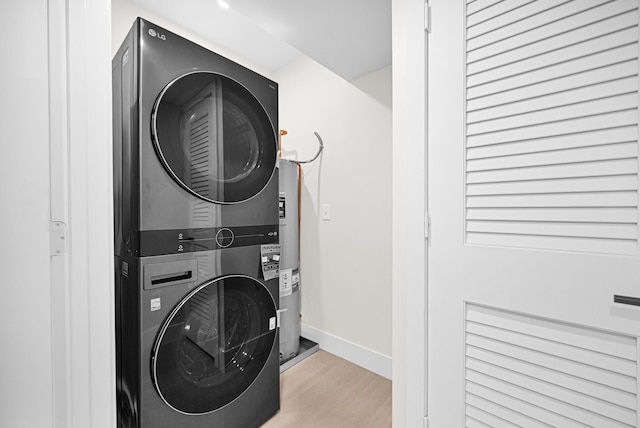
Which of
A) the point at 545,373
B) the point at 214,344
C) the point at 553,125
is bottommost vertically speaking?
the point at 214,344

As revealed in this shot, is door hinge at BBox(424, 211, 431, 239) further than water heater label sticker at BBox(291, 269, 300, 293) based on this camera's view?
No

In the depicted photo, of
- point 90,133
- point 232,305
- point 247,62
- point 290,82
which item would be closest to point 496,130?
point 90,133

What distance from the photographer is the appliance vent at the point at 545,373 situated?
0.73 m

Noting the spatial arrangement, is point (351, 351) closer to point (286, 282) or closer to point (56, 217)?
point (286, 282)

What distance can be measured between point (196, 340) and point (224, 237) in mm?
445

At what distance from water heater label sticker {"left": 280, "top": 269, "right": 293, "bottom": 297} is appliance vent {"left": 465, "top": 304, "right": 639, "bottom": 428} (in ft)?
4.49

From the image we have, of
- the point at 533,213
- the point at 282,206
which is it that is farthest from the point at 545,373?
the point at 282,206

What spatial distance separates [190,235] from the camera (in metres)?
1.13

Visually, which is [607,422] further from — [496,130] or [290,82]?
[290,82]

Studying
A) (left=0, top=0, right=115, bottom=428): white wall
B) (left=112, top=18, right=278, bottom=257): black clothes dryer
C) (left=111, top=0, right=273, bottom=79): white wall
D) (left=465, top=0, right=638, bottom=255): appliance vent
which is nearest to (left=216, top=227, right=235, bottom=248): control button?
(left=112, top=18, right=278, bottom=257): black clothes dryer

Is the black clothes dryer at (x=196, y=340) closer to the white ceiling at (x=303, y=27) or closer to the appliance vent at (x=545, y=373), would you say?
the appliance vent at (x=545, y=373)

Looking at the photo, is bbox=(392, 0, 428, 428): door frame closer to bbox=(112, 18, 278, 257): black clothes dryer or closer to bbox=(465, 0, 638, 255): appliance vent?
bbox=(465, 0, 638, 255): appliance vent

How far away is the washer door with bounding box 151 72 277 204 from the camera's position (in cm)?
108

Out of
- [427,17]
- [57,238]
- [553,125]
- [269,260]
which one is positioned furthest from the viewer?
[269,260]
